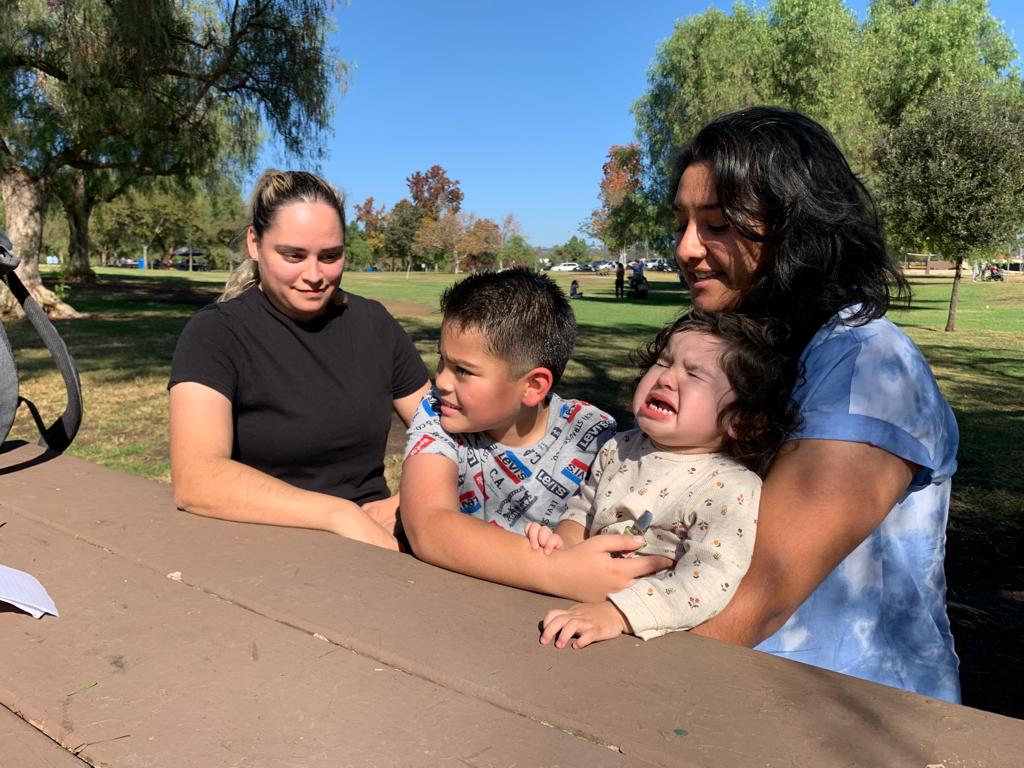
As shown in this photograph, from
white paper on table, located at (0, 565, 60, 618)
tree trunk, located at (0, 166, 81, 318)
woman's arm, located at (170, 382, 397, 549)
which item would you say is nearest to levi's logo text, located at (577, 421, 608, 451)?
woman's arm, located at (170, 382, 397, 549)

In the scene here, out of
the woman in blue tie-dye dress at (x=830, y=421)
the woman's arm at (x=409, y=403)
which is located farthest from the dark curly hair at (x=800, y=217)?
the woman's arm at (x=409, y=403)

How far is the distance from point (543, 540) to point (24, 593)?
854mm

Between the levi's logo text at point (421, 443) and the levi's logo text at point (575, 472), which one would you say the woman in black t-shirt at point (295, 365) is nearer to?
the levi's logo text at point (421, 443)

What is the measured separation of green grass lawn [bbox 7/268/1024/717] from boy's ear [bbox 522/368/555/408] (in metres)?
2.13

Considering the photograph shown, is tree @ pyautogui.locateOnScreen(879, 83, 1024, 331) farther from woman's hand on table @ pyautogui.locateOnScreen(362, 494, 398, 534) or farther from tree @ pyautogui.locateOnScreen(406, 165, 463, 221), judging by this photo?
tree @ pyautogui.locateOnScreen(406, 165, 463, 221)

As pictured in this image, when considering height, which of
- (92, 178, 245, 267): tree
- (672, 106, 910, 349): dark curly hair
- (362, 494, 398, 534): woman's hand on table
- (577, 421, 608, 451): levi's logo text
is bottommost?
(362, 494, 398, 534): woman's hand on table

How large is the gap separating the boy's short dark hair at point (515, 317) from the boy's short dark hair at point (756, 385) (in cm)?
52

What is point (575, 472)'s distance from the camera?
7.32 ft

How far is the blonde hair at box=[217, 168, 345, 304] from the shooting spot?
8.53ft

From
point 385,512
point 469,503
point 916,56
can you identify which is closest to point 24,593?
point 469,503

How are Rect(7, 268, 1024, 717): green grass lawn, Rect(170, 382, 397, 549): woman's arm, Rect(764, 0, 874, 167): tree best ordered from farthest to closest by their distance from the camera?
Rect(764, 0, 874, 167): tree
Rect(7, 268, 1024, 717): green grass lawn
Rect(170, 382, 397, 549): woman's arm

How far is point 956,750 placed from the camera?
3.03ft

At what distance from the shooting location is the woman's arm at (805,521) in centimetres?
138

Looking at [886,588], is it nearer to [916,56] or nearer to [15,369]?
[15,369]
